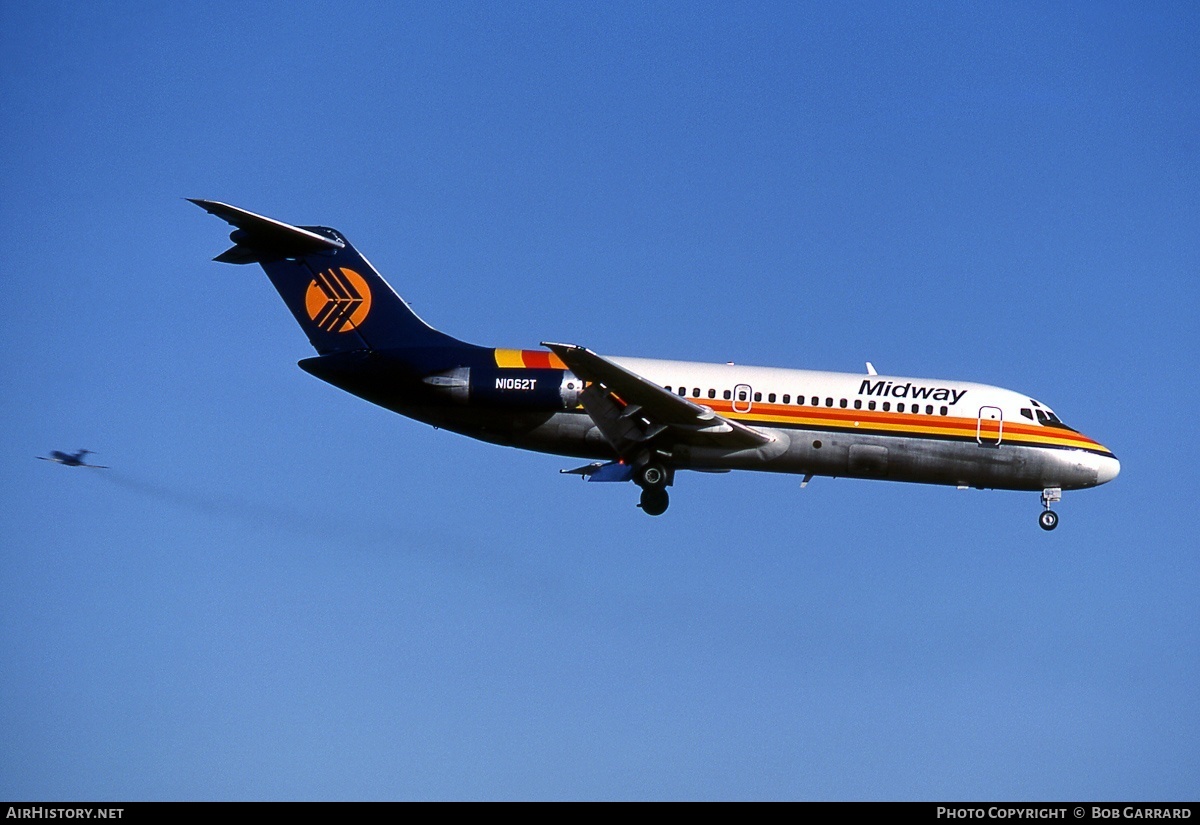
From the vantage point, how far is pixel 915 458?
142ft

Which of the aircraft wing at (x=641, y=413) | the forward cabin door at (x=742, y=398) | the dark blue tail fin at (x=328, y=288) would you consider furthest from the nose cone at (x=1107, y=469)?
the dark blue tail fin at (x=328, y=288)

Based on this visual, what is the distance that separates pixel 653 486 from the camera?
42.9m

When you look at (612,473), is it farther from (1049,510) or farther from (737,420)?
(1049,510)

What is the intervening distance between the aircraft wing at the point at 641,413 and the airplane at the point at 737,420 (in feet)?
0.17

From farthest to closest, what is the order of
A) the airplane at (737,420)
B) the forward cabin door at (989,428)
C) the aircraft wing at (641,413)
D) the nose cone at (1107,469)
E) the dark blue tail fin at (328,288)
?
the dark blue tail fin at (328,288)
the nose cone at (1107,469)
the forward cabin door at (989,428)
the airplane at (737,420)
the aircraft wing at (641,413)

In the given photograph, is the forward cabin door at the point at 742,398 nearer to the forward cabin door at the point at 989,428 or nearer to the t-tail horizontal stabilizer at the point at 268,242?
the forward cabin door at the point at 989,428

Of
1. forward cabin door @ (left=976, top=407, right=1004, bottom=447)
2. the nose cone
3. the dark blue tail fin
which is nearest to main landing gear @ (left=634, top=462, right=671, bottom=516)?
the dark blue tail fin

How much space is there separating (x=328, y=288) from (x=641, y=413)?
10.9 meters

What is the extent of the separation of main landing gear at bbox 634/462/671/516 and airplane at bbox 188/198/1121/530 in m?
0.03

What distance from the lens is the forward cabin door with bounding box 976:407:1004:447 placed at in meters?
43.4

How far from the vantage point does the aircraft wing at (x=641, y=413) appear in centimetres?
4028

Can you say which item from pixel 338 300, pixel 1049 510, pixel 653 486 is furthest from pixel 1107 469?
pixel 338 300
